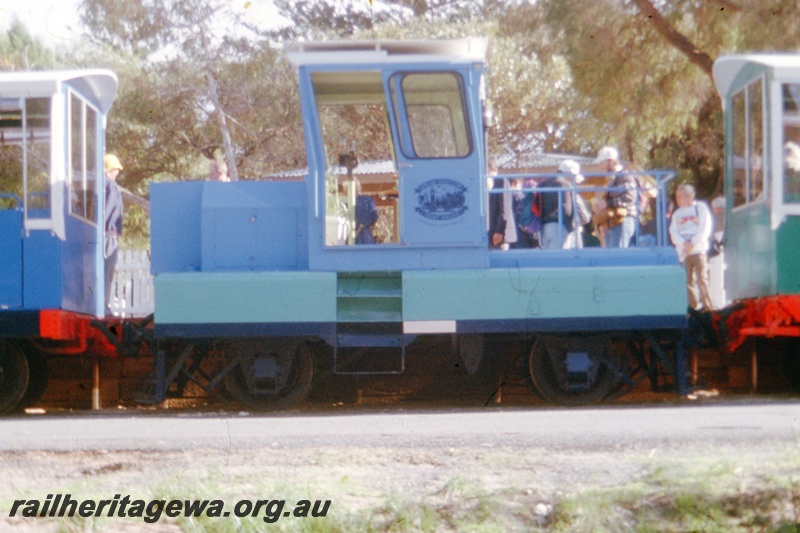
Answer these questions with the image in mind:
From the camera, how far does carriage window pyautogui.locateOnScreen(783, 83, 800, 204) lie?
10.9 m

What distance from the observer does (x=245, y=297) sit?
10.4 metres

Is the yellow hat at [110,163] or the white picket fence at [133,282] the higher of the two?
the yellow hat at [110,163]

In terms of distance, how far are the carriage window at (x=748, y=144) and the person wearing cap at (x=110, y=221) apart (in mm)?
6387

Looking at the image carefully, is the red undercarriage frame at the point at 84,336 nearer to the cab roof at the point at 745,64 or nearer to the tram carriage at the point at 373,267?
the tram carriage at the point at 373,267

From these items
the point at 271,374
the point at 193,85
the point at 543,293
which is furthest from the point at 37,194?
the point at 193,85

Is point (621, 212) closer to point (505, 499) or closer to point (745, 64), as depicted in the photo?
point (745, 64)

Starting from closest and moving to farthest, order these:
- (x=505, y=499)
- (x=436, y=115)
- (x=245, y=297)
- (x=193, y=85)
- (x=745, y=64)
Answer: (x=505, y=499), (x=245, y=297), (x=436, y=115), (x=745, y=64), (x=193, y=85)

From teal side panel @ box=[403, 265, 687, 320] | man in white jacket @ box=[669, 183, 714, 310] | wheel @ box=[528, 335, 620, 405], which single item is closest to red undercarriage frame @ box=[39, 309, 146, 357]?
teal side panel @ box=[403, 265, 687, 320]

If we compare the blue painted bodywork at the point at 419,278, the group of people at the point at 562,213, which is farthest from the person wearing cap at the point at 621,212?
the blue painted bodywork at the point at 419,278

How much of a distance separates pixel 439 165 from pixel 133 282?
9.25 m

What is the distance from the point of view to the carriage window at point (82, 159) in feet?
37.2

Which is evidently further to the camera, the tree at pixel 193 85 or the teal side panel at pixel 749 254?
the tree at pixel 193 85

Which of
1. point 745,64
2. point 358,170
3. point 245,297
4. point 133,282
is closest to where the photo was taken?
point 245,297

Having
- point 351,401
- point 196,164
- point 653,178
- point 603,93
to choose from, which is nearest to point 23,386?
point 351,401
